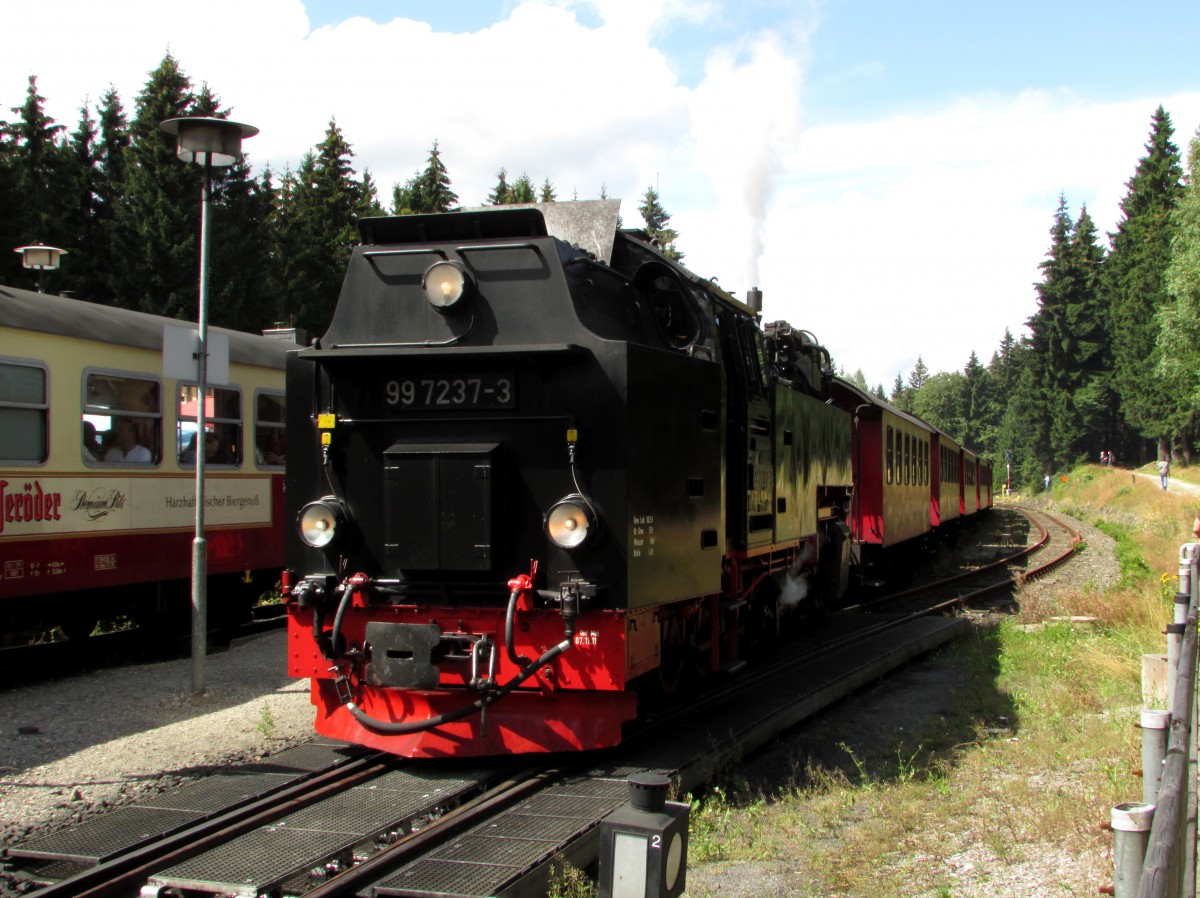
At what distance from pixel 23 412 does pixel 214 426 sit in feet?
8.27

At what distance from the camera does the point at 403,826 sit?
16.1 ft

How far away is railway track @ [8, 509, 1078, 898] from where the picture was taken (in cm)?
422

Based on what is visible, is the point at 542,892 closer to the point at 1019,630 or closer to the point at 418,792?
the point at 418,792

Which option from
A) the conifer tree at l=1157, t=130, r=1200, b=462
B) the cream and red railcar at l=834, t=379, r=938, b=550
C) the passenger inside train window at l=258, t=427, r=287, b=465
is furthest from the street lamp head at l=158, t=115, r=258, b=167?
the conifer tree at l=1157, t=130, r=1200, b=462

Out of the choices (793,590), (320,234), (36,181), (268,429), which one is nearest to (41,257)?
(268,429)

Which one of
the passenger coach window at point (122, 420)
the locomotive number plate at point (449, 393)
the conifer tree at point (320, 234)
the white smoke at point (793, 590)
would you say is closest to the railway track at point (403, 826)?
the locomotive number plate at point (449, 393)

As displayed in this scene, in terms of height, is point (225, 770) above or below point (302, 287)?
below

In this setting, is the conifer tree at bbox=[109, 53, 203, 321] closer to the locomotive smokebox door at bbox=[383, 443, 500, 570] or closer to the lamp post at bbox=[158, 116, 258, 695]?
the lamp post at bbox=[158, 116, 258, 695]

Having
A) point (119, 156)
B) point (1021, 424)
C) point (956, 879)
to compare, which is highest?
point (119, 156)

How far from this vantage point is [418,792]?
539cm

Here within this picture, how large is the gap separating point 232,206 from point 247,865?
36.3m

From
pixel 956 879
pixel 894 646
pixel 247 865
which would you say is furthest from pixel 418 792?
pixel 894 646

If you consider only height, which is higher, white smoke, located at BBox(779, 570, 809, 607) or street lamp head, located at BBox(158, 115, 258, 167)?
street lamp head, located at BBox(158, 115, 258, 167)

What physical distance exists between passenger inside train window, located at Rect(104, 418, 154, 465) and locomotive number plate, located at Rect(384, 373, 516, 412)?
17.0ft
